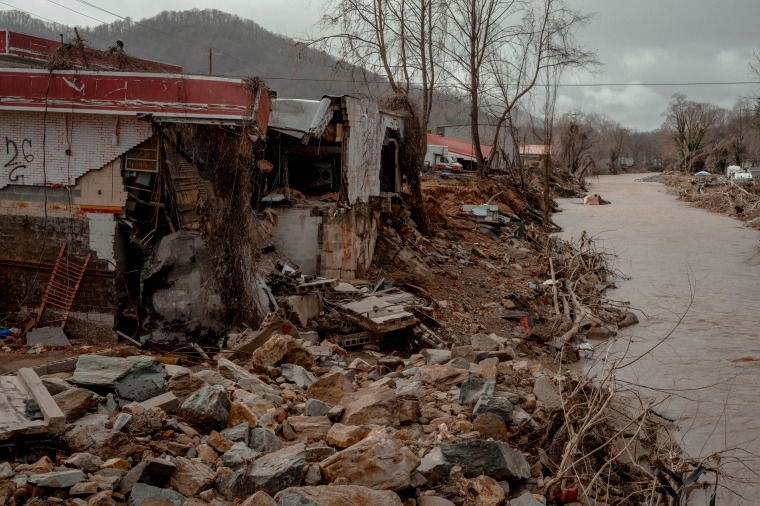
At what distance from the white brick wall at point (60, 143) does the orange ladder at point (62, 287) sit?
1.08 metres

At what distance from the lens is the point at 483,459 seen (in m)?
5.62

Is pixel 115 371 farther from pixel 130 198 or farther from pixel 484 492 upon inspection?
pixel 130 198

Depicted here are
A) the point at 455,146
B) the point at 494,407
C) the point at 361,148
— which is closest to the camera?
the point at 494,407

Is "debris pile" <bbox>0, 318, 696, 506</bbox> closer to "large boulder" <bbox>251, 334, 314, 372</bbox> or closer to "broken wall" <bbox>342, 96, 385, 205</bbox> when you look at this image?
"large boulder" <bbox>251, 334, 314, 372</bbox>

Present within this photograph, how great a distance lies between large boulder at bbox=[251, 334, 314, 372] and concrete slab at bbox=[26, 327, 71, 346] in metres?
3.08

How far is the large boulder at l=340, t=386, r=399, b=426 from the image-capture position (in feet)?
20.2

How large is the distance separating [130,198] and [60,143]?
1.25 metres

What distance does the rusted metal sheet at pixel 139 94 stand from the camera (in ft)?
30.4

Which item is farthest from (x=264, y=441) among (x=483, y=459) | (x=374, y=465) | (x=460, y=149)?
(x=460, y=149)

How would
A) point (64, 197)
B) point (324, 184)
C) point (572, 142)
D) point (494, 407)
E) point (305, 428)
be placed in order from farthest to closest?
point (572, 142) → point (324, 184) → point (64, 197) → point (494, 407) → point (305, 428)

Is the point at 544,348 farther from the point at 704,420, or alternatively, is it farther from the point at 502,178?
the point at 502,178

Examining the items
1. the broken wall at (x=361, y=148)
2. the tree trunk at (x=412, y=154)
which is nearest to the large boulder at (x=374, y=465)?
the broken wall at (x=361, y=148)

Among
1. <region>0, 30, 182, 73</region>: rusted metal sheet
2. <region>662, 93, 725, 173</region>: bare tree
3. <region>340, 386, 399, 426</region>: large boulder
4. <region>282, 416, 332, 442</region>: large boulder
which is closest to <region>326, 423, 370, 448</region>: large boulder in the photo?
<region>282, 416, 332, 442</region>: large boulder

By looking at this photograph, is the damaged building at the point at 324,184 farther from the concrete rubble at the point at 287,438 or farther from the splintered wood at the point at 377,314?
the concrete rubble at the point at 287,438
